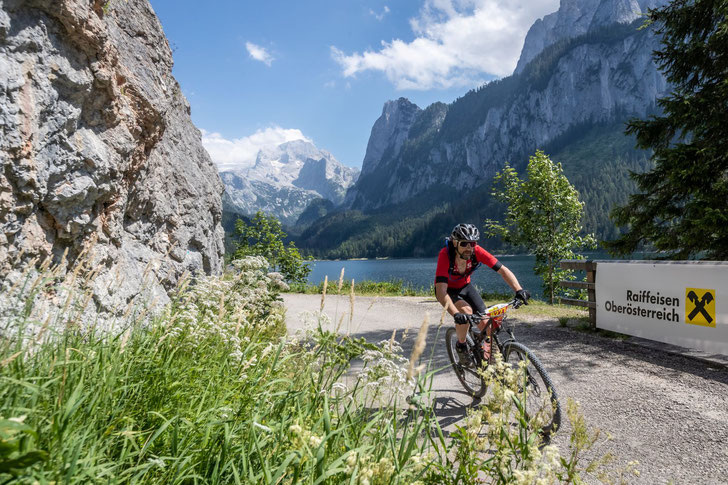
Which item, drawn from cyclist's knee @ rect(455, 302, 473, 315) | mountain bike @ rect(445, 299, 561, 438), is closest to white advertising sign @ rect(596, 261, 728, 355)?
mountain bike @ rect(445, 299, 561, 438)

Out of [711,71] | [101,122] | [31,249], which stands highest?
[711,71]

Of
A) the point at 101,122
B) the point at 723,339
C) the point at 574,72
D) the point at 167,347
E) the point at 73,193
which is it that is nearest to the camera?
the point at 167,347

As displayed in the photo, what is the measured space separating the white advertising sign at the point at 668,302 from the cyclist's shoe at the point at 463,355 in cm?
473

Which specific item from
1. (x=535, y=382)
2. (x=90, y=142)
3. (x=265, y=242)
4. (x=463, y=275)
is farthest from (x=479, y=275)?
(x=90, y=142)

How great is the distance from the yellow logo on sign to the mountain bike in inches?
167

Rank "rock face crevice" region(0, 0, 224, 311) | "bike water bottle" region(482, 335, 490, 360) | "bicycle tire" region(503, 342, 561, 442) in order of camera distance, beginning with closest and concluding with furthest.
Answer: "rock face crevice" region(0, 0, 224, 311)
"bicycle tire" region(503, 342, 561, 442)
"bike water bottle" region(482, 335, 490, 360)

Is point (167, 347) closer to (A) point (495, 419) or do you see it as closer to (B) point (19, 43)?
(A) point (495, 419)

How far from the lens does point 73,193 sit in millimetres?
3965

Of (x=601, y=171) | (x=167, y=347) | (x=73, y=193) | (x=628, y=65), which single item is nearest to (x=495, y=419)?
(x=167, y=347)

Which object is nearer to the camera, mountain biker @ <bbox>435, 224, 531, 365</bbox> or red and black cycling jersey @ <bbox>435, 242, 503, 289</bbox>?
mountain biker @ <bbox>435, 224, 531, 365</bbox>

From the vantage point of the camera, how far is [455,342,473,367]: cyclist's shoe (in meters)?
5.09

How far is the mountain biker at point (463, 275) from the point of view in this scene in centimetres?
510

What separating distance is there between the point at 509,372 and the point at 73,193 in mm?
4540

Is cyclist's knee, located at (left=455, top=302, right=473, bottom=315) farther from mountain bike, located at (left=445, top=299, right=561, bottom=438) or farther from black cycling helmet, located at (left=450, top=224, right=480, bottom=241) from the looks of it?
black cycling helmet, located at (left=450, top=224, right=480, bottom=241)
